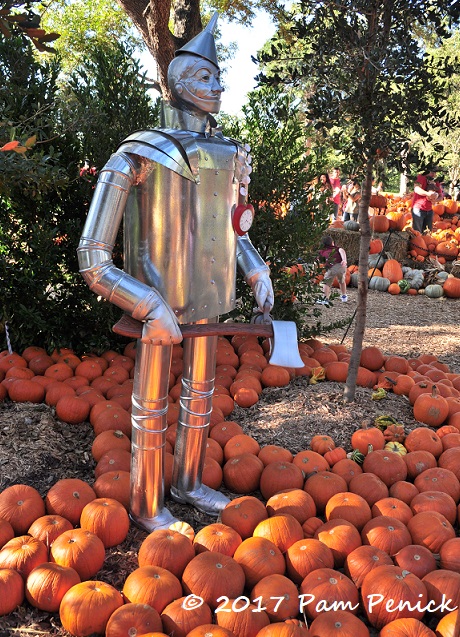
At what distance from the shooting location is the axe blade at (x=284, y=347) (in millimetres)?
2592

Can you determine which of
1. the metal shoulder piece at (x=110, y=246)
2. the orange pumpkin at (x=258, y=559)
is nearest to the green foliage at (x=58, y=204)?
the metal shoulder piece at (x=110, y=246)

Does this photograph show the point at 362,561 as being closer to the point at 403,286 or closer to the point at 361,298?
the point at 361,298

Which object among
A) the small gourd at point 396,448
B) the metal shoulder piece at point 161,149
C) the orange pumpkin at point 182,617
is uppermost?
the metal shoulder piece at point 161,149

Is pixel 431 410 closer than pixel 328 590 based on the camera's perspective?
No

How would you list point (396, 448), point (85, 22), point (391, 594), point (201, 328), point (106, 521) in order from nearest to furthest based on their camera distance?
point (391, 594), point (201, 328), point (106, 521), point (396, 448), point (85, 22)

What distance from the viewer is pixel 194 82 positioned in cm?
262

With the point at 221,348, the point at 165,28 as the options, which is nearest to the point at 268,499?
the point at 221,348

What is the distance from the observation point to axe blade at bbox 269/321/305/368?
259 centimetres

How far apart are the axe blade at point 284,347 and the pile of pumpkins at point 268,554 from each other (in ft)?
2.31

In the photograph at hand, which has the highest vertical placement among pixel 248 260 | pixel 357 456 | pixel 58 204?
pixel 58 204

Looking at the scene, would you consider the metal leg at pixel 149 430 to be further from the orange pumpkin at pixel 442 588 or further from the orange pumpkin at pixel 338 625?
the orange pumpkin at pixel 442 588

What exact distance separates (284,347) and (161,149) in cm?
97

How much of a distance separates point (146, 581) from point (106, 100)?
3716 mm

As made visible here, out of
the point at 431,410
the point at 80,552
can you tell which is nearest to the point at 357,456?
the point at 431,410
